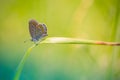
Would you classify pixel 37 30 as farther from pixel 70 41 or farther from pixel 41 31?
pixel 70 41

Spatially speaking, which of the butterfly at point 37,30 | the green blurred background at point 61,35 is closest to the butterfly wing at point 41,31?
the butterfly at point 37,30

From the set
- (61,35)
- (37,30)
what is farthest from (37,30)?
(61,35)

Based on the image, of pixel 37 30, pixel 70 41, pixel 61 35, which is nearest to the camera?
pixel 70 41

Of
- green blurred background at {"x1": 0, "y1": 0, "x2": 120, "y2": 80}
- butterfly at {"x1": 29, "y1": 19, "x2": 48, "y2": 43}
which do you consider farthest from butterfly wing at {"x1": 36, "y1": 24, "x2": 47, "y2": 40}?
green blurred background at {"x1": 0, "y1": 0, "x2": 120, "y2": 80}

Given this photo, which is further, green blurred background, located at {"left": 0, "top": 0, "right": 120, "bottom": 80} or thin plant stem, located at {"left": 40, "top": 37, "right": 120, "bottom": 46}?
green blurred background, located at {"left": 0, "top": 0, "right": 120, "bottom": 80}

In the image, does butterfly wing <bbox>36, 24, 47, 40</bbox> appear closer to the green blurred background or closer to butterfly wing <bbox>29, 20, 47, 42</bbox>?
butterfly wing <bbox>29, 20, 47, 42</bbox>

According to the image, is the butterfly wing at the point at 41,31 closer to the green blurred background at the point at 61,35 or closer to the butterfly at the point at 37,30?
the butterfly at the point at 37,30
